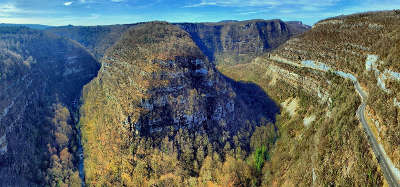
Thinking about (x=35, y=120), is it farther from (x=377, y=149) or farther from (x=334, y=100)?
(x=377, y=149)

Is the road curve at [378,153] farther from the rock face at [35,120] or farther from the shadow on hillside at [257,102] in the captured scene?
the rock face at [35,120]

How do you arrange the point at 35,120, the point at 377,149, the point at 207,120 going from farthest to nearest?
the point at 35,120
the point at 207,120
the point at 377,149

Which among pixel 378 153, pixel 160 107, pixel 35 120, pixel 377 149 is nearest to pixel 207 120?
pixel 160 107

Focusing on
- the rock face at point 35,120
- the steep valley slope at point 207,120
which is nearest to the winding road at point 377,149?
the steep valley slope at point 207,120

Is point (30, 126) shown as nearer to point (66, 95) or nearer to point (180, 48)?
point (66, 95)

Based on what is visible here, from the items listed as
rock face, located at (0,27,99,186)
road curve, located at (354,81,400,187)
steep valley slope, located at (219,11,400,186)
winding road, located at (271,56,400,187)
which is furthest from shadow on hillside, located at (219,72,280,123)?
rock face, located at (0,27,99,186)

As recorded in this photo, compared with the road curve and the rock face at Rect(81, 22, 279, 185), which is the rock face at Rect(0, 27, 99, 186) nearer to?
the rock face at Rect(81, 22, 279, 185)
